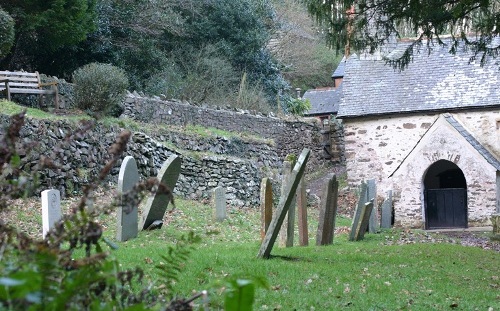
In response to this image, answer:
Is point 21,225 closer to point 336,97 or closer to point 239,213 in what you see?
point 239,213

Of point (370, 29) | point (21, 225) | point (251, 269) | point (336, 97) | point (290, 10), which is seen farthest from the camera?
point (290, 10)

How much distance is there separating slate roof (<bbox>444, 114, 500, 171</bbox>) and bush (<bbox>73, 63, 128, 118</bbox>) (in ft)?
36.7

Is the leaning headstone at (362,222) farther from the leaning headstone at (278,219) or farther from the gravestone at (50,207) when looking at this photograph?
the gravestone at (50,207)

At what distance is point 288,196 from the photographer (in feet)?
34.1

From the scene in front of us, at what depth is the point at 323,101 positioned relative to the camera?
47375 millimetres

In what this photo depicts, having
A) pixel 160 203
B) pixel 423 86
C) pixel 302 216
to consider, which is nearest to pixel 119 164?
pixel 160 203

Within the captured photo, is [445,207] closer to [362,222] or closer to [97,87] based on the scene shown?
[97,87]

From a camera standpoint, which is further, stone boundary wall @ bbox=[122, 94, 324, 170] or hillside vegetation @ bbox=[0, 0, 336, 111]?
stone boundary wall @ bbox=[122, 94, 324, 170]

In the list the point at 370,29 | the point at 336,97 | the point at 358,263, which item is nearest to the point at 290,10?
the point at 336,97

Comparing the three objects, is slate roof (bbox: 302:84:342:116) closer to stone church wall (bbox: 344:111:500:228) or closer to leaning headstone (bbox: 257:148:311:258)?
stone church wall (bbox: 344:111:500:228)

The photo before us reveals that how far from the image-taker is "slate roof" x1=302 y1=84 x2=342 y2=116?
4650 centimetres

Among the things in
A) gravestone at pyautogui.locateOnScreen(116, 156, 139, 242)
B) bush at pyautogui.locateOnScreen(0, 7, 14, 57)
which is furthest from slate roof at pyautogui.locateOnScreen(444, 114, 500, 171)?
gravestone at pyautogui.locateOnScreen(116, 156, 139, 242)

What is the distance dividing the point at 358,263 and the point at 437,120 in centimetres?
1769

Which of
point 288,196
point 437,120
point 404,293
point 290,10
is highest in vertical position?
point 290,10
